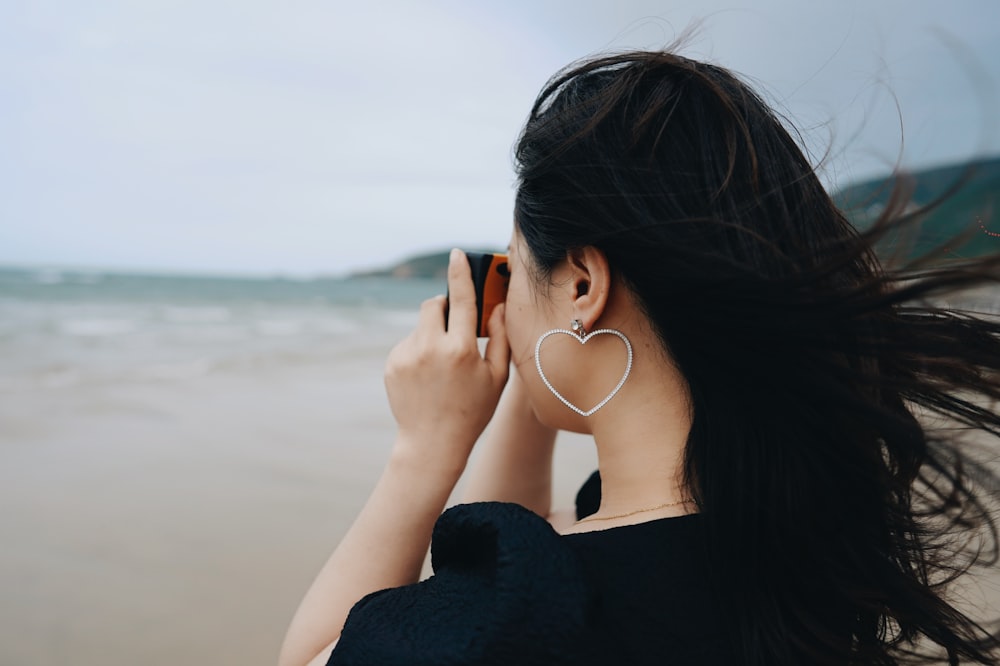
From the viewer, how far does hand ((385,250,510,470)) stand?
4.28 ft

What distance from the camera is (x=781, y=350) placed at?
100 cm

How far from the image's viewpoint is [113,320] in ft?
38.8

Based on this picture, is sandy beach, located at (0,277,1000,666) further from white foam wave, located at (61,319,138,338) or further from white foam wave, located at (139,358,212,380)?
white foam wave, located at (61,319,138,338)

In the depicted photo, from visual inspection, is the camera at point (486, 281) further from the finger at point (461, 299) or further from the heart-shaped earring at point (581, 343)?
the heart-shaped earring at point (581, 343)

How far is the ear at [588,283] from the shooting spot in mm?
1116

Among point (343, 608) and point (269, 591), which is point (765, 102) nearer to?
point (343, 608)

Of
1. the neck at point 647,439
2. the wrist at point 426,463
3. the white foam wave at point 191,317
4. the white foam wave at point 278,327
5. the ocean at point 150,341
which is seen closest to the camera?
the neck at point 647,439

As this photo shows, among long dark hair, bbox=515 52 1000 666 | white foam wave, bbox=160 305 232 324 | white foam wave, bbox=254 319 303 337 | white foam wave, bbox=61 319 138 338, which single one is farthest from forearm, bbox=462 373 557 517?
white foam wave, bbox=160 305 232 324

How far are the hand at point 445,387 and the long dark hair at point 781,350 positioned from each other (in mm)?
351

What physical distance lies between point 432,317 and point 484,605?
677 mm

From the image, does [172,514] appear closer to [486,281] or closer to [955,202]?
[486,281]

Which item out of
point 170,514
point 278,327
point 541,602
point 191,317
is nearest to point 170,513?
point 170,514

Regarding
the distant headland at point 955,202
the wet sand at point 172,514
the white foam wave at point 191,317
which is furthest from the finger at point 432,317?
the white foam wave at point 191,317

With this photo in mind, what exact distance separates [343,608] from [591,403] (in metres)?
0.54
